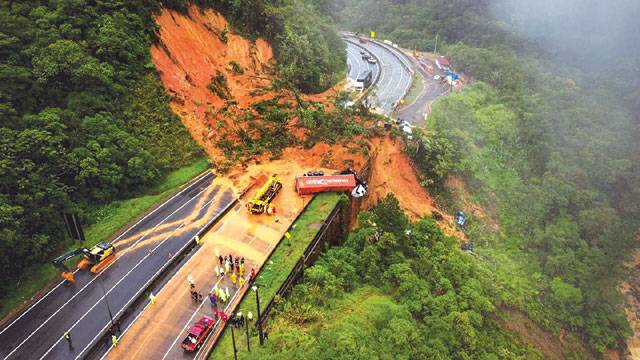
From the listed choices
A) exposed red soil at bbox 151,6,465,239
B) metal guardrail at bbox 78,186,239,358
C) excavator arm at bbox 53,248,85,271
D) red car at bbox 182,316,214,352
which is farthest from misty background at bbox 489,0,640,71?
excavator arm at bbox 53,248,85,271

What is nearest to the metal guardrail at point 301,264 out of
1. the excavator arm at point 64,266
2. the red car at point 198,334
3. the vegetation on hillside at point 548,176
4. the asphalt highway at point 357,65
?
the red car at point 198,334

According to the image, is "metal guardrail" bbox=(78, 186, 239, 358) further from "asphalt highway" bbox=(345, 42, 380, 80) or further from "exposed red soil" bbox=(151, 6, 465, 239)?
"asphalt highway" bbox=(345, 42, 380, 80)

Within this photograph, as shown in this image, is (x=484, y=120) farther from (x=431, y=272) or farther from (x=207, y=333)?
(x=207, y=333)

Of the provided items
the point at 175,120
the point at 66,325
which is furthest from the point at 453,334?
the point at 175,120

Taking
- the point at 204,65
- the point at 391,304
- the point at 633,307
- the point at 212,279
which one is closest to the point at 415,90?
the point at 204,65

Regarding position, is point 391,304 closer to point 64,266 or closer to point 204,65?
point 64,266
